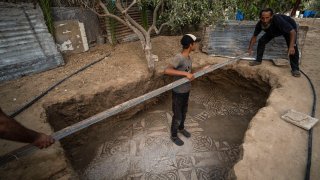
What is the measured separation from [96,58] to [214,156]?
4322 mm

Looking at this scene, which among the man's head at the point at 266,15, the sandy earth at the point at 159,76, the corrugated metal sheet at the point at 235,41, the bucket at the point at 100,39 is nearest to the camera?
the sandy earth at the point at 159,76

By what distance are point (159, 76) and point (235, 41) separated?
8.54 feet

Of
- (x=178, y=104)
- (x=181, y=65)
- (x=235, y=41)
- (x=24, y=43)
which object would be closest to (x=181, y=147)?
(x=178, y=104)

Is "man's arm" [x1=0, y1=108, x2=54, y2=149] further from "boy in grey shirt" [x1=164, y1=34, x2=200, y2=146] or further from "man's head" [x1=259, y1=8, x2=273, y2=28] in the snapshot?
"man's head" [x1=259, y1=8, x2=273, y2=28]

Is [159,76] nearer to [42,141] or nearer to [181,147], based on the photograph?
[181,147]

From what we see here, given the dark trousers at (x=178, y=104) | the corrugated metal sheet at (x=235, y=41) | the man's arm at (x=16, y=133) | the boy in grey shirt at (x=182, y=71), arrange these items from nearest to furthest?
the man's arm at (x=16, y=133) < the boy in grey shirt at (x=182, y=71) < the dark trousers at (x=178, y=104) < the corrugated metal sheet at (x=235, y=41)

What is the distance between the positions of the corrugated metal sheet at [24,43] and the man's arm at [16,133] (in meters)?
3.92

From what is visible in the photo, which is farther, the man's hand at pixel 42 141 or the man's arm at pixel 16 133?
the man's hand at pixel 42 141

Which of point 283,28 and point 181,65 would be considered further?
point 283,28

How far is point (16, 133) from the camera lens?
1.98 metres

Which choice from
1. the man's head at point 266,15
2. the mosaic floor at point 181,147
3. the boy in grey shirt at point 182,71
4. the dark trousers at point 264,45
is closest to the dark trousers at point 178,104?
the boy in grey shirt at point 182,71

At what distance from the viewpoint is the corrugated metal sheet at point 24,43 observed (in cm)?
508

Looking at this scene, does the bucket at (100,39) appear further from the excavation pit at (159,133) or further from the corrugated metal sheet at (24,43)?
the excavation pit at (159,133)

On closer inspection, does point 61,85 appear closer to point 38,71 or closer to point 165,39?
point 38,71
